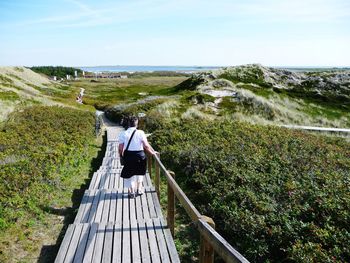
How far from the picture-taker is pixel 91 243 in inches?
224

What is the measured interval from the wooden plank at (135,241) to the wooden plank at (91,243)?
2.21 ft

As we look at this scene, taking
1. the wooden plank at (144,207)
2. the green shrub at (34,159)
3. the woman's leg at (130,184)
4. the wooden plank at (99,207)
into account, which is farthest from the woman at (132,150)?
the green shrub at (34,159)

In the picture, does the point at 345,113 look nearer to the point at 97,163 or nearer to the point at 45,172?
the point at 97,163

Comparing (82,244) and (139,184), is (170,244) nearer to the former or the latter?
(82,244)

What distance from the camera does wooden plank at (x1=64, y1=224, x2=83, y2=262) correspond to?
525cm

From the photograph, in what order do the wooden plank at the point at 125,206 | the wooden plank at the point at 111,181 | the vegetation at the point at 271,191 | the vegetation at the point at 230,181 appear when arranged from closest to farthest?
the vegetation at the point at 271,191
the vegetation at the point at 230,181
the wooden plank at the point at 125,206
the wooden plank at the point at 111,181

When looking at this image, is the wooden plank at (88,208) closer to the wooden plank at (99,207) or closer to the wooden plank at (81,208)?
the wooden plank at (81,208)

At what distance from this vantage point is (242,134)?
16062mm

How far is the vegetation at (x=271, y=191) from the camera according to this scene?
605 cm

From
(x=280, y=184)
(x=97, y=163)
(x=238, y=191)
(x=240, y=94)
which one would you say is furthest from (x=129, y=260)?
(x=240, y=94)

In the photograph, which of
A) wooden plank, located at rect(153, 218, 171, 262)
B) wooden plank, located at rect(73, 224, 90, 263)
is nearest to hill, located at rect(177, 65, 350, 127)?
wooden plank, located at rect(153, 218, 171, 262)

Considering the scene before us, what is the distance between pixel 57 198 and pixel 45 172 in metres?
0.94

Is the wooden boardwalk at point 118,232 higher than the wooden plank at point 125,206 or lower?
higher

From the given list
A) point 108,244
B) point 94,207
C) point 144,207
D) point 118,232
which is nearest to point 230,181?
point 144,207
